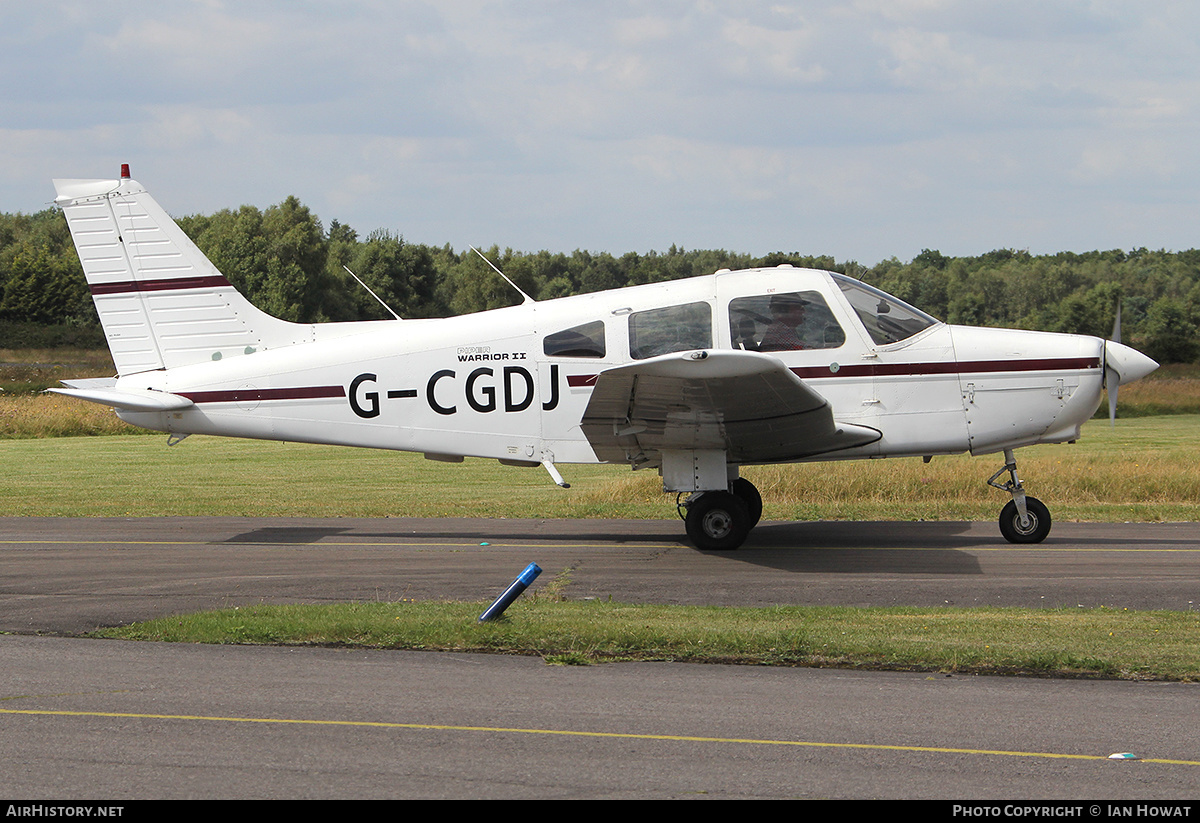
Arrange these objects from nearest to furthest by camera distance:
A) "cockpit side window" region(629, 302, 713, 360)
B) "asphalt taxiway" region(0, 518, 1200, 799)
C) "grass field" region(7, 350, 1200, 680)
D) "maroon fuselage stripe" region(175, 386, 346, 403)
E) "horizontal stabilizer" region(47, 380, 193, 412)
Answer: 1. "asphalt taxiway" region(0, 518, 1200, 799)
2. "grass field" region(7, 350, 1200, 680)
3. "cockpit side window" region(629, 302, 713, 360)
4. "horizontal stabilizer" region(47, 380, 193, 412)
5. "maroon fuselage stripe" region(175, 386, 346, 403)

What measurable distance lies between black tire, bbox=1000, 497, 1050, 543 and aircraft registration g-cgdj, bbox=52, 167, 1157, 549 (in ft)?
0.05

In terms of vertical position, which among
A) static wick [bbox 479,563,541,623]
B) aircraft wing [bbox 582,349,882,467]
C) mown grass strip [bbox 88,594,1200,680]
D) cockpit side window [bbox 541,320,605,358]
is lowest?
mown grass strip [bbox 88,594,1200,680]

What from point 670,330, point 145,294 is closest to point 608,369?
point 670,330

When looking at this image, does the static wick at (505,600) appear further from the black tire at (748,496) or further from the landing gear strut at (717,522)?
the black tire at (748,496)

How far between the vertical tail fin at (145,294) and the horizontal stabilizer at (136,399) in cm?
44

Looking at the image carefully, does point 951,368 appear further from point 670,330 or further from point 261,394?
point 261,394

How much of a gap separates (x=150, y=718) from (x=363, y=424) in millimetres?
7163

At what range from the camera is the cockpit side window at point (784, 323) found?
1202cm

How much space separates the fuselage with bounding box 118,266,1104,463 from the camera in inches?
476

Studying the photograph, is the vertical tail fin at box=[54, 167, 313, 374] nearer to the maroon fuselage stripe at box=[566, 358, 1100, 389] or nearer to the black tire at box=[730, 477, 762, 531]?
the black tire at box=[730, 477, 762, 531]

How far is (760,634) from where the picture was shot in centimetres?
796

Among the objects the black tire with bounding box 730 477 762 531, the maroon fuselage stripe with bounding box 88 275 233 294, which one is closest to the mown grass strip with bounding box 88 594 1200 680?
the black tire with bounding box 730 477 762 531

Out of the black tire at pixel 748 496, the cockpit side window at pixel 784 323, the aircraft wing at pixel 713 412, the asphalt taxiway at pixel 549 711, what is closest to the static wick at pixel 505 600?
the asphalt taxiway at pixel 549 711

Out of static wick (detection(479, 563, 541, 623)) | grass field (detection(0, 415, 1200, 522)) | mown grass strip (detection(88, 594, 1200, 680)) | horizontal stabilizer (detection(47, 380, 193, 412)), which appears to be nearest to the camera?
mown grass strip (detection(88, 594, 1200, 680))
